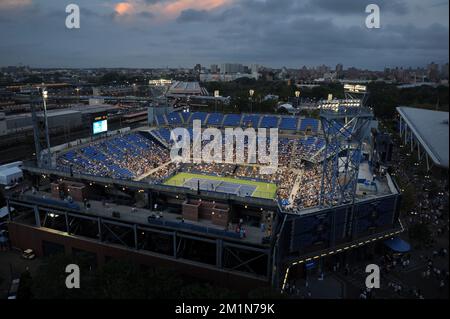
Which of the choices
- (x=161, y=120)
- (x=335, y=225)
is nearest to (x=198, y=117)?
(x=161, y=120)

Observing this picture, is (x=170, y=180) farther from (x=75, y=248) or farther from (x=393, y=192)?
→ (x=393, y=192)

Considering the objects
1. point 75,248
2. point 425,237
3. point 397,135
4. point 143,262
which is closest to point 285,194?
point 425,237

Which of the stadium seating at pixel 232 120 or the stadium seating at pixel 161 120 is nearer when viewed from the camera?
the stadium seating at pixel 161 120

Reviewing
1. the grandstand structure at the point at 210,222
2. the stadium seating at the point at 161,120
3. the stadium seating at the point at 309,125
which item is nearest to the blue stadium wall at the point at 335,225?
the grandstand structure at the point at 210,222

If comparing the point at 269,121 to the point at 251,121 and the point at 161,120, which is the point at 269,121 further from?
the point at 161,120

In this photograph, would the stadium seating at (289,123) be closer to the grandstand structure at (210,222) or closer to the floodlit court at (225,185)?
the floodlit court at (225,185)

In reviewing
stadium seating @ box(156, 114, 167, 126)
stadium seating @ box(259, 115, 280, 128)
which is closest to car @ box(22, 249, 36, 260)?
stadium seating @ box(156, 114, 167, 126)

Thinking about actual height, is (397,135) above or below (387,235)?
above
